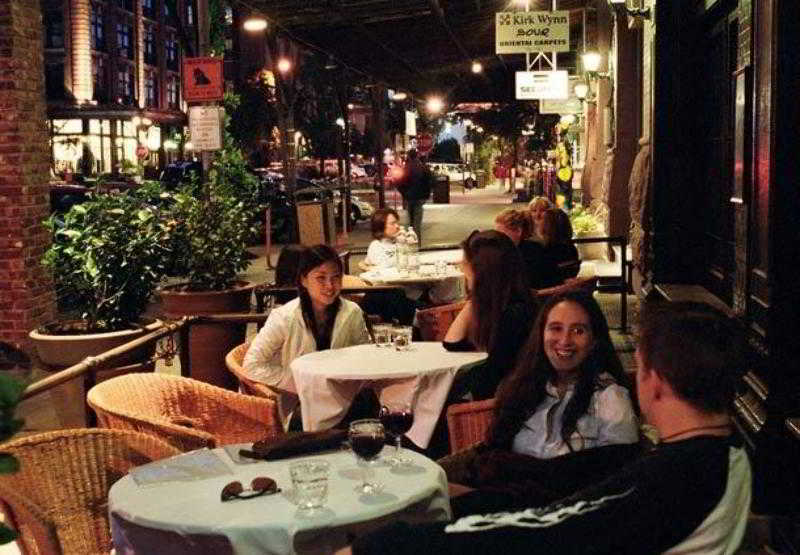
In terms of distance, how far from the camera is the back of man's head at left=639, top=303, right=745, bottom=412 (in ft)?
7.49

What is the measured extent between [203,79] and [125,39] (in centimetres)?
4663

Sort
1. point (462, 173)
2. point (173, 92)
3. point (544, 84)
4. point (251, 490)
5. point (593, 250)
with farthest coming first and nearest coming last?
point (173, 92), point (462, 173), point (544, 84), point (593, 250), point (251, 490)

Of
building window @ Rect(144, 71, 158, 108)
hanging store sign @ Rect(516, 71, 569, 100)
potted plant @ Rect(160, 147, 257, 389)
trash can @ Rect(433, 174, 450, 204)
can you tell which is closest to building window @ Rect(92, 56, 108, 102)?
building window @ Rect(144, 71, 158, 108)

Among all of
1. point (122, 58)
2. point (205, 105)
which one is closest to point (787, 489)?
point (205, 105)

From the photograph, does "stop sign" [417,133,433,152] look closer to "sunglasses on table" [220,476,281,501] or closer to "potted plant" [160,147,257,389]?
"potted plant" [160,147,257,389]

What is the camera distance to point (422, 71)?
26141mm

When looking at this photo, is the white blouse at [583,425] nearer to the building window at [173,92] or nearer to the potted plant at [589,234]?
the potted plant at [589,234]

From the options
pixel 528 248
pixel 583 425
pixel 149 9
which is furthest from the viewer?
pixel 149 9

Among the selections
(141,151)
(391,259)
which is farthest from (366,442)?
(141,151)

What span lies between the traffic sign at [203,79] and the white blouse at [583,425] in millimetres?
8509

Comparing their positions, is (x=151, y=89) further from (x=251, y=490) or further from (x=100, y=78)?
(x=251, y=490)

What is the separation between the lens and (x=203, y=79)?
38.9 ft

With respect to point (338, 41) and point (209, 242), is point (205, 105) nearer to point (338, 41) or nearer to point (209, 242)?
point (209, 242)

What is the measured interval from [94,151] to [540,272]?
1729 inches
